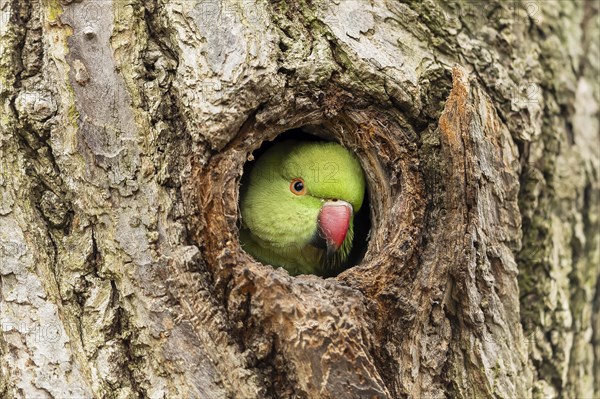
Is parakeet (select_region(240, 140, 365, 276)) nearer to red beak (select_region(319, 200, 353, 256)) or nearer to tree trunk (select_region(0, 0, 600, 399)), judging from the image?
red beak (select_region(319, 200, 353, 256))

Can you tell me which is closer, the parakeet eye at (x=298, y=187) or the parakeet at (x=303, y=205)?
the parakeet at (x=303, y=205)

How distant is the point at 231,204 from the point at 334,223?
35.8 inches

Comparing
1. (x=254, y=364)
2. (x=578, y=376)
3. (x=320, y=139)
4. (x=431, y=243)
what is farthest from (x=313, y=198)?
(x=578, y=376)

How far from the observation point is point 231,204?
305 cm

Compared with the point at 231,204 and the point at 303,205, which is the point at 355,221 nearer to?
the point at 303,205

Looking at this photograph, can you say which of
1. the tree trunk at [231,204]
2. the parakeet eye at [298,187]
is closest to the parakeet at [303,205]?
the parakeet eye at [298,187]

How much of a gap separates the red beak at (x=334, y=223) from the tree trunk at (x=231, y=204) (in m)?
0.42

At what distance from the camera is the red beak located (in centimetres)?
376

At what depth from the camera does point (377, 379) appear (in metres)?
2.83

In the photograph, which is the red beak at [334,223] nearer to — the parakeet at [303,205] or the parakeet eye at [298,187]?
the parakeet at [303,205]

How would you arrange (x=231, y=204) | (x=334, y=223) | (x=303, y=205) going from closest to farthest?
(x=231, y=204) → (x=334, y=223) → (x=303, y=205)

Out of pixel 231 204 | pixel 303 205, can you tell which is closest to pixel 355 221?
pixel 303 205

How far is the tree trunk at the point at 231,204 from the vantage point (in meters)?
2.85

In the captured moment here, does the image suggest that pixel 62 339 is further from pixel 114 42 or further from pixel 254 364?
pixel 114 42
